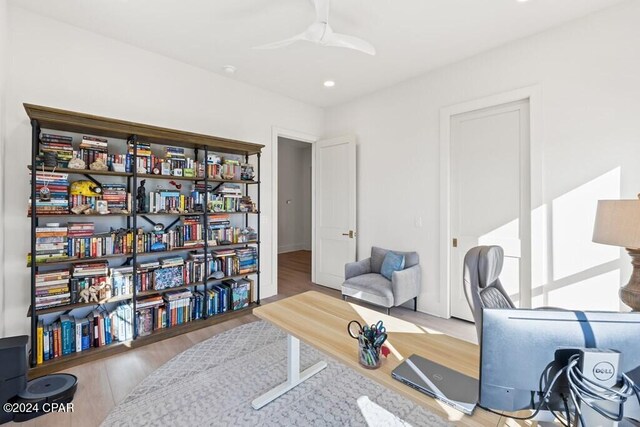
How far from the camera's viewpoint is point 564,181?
257 cm

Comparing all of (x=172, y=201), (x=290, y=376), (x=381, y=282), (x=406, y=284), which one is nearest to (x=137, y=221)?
(x=172, y=201)

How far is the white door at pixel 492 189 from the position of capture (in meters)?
2.87

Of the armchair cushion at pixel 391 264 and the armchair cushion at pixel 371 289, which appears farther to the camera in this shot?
the armchair cushion at pixel 391 264

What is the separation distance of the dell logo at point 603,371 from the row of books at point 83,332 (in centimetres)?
318

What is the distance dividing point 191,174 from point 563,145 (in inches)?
142

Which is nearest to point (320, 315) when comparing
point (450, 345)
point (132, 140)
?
point (450, 345)

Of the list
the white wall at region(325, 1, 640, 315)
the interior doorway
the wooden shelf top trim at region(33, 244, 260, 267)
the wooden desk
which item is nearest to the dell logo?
the wooden desk

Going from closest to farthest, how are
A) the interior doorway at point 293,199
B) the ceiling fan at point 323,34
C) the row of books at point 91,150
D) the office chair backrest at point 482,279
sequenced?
the office chair backrest at point 482,279, the ceiling fan at point 323,34, the row of books at point 91,150, the interior doorway at point 293,199

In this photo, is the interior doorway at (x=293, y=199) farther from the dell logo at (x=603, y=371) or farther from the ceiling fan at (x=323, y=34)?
the dell logo at (x=603, y=371)

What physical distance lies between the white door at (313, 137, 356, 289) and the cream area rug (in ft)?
6.51

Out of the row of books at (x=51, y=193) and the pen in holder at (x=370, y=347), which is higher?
the row of books at (x=51, y=193)

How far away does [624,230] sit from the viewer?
1676 mm

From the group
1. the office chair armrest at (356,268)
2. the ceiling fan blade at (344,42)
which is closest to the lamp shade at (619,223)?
the ceiling fan blade at (344,42)

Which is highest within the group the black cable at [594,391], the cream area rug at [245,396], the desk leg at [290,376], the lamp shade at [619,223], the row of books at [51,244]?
the lamp shade at [619,223]
